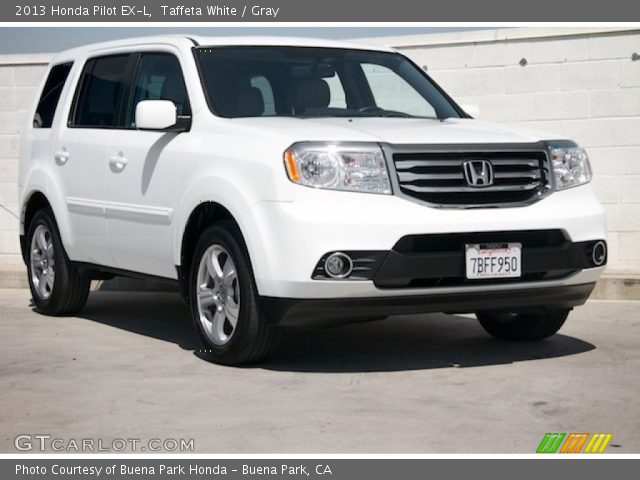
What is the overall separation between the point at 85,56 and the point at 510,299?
12.8 feet

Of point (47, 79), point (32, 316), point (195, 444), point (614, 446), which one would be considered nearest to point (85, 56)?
point (47, 79)

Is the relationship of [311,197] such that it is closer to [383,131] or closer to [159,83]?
[383,131]

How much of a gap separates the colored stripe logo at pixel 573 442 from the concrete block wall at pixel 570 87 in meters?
5.89

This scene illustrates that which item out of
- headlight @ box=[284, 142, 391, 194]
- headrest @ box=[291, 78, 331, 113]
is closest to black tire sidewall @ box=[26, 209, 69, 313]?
headrest @ box=[291, 78, 331, 113]

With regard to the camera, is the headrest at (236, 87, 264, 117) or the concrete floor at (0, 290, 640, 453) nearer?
the concrete floor at (0, 290, 640, 453)

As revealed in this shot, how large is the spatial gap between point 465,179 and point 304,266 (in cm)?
100

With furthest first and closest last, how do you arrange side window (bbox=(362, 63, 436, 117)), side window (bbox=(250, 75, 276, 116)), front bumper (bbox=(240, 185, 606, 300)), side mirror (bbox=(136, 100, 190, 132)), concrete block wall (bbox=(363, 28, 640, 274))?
concrete block wall (bbox=(363, 28, 640, 274)) → side window (bbox=(362, 63, 436, 117)) → side window (bbox=(250, 75, 276, 116)) → side mirror (bbox=(136, 100, 190, 132)) → front bumper (bbox=(240, 185, 606, 300))

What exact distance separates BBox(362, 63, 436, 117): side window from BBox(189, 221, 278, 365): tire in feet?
5.33

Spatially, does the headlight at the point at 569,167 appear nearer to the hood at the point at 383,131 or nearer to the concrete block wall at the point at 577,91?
the hood at the point at 383,131

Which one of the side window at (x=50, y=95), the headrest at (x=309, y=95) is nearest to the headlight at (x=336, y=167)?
the headrest at (x=309, y=95)

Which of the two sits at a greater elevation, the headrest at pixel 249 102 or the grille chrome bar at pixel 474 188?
the headrest at pixel 249 102

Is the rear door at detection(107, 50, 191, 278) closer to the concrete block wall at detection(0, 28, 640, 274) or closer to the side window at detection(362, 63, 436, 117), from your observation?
the side window at detection(362, 63, 436, 117)

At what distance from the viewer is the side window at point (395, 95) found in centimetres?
883

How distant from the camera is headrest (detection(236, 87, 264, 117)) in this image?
7.92 m
